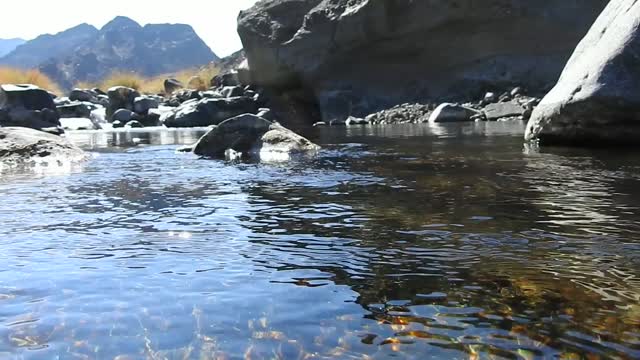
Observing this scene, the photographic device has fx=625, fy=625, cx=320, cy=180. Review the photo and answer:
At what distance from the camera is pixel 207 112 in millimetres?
38875

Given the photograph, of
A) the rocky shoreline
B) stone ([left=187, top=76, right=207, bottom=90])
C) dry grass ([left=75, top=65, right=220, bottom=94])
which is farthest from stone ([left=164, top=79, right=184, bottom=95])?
the rocky shoreline

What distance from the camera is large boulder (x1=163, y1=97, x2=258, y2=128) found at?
124ft

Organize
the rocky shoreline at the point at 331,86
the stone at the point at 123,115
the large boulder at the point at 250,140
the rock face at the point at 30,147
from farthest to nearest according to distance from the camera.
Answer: the stone at the point at 123,115 < the rocky shoreline at the point at 331,86 < the large boulder at the point at 250,140 < the rock face at the point at 30,147

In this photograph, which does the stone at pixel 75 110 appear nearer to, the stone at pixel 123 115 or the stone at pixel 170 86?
the stone at pixel 123 115

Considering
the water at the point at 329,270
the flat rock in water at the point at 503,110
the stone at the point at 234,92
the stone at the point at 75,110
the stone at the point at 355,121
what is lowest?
the water at the point at 329,270

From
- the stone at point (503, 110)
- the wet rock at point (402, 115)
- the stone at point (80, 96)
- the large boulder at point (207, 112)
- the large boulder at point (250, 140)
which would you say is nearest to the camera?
the large boulder at point (250, 140)

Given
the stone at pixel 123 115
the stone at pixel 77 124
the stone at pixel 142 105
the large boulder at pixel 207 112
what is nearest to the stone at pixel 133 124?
the large boulder at pixel 207 112

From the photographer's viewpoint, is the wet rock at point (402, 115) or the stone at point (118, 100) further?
the stone at point (118, 100)

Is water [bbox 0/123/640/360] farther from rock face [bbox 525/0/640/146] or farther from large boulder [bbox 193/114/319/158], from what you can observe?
large boulder [bbox 193/114/319/158]

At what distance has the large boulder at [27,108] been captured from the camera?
30.6 meters

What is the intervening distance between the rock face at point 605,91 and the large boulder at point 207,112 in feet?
82.7

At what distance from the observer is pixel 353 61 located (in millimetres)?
41562

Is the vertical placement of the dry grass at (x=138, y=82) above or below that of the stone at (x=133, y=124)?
above

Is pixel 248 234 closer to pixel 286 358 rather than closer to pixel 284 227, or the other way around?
pixel 284 227
